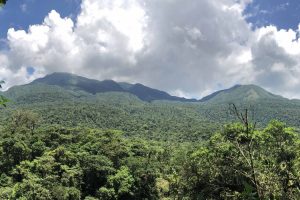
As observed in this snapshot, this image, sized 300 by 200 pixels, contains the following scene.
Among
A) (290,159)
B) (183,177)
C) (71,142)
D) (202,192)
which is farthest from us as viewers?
(71,142)

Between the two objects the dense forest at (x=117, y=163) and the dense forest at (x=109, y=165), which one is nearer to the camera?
the dense forest at (x=117, y=163)

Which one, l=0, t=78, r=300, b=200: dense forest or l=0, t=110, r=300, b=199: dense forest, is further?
l=0, t=110, r=300, b=199: dense forest

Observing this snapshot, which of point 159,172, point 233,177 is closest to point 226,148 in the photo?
point 233,177

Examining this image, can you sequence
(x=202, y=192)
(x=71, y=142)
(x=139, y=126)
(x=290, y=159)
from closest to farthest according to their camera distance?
(x=290, y=159)
(x=202, y=192)
(x=71, y=142)
(x=139, y=126)

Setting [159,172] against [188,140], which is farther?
[188,140]

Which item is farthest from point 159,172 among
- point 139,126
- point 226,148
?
point 139,126

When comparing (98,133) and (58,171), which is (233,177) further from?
(98,133)

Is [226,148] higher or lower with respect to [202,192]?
higher

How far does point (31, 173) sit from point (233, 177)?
2911 centimetres

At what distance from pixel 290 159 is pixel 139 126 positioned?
131 metres

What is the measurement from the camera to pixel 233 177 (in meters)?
33.5

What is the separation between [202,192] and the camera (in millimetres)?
36125

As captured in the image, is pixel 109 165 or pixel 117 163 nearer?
pixel 109 165

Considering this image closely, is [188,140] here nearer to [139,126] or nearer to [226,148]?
[139,126]
